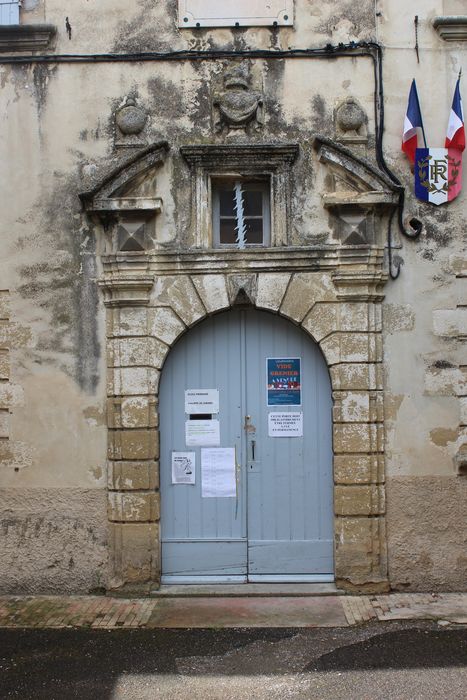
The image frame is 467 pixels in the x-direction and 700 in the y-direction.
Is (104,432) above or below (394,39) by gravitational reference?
below

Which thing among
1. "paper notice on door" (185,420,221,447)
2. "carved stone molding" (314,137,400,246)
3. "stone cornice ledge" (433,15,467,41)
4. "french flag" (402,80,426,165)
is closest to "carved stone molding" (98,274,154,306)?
"paper notice on door" (185,420,221,447)

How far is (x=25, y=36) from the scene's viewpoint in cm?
624

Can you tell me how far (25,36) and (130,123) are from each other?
3.91ft

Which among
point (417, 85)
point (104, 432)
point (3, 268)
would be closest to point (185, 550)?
point (104, 432)

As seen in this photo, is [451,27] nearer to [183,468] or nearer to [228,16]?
[228,16]

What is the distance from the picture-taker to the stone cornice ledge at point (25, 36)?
20.3ft

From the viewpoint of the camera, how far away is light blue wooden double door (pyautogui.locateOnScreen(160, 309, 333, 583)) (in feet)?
20.4

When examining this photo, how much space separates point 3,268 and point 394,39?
12.7 ft

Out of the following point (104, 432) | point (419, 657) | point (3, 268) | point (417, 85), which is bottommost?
point (419, 657)

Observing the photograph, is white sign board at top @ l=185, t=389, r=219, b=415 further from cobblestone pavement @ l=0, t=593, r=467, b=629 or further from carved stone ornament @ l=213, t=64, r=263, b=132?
carved stone ornament @ l=213, t=64, r=263, b=132

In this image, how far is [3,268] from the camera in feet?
20.6

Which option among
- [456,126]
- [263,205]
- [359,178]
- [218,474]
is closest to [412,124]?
[456,126]

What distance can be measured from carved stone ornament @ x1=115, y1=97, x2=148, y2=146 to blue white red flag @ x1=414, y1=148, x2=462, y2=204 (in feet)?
7.69

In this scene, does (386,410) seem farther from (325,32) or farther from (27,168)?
(27,168)
